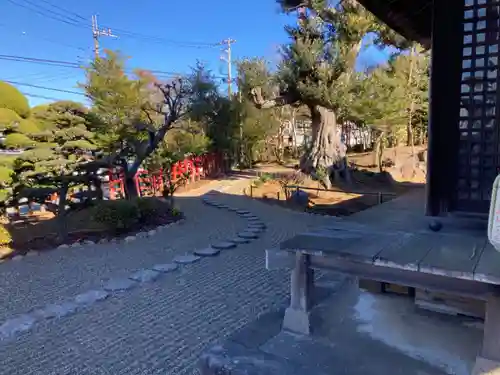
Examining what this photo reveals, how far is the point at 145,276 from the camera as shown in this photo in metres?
4.66

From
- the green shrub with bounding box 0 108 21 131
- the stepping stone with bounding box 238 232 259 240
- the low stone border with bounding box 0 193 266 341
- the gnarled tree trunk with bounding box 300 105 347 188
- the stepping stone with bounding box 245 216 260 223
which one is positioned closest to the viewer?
the low stone border with bounding box 0 193 266 341

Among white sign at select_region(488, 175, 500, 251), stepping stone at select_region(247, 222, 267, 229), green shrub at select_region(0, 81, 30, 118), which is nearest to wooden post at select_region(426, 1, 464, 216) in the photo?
white sign at select_region(488, 175, 500, 251)

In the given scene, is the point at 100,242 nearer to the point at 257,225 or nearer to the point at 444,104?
the point at 257,225

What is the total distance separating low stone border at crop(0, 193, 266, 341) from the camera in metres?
3.52

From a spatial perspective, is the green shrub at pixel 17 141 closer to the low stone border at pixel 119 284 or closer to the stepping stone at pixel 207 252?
the low stone border at pixel 119 284

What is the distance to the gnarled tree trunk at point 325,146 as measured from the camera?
12258 mm

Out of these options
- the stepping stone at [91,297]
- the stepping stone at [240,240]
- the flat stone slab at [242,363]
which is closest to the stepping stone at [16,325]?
the stepping stone at [91,297]

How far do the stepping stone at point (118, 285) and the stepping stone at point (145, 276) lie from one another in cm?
10

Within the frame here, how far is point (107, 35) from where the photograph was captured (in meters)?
18.7

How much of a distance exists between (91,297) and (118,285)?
1.21 feet

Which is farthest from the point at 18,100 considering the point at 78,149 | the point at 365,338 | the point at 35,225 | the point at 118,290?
the point at 365,338

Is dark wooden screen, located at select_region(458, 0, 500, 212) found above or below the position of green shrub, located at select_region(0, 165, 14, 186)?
above

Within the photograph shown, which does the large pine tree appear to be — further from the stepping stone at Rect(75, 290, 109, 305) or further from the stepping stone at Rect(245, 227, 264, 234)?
the stepping stone at Rect(75, 290, 109, 305)

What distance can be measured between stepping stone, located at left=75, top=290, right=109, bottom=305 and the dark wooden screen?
3.62 m
